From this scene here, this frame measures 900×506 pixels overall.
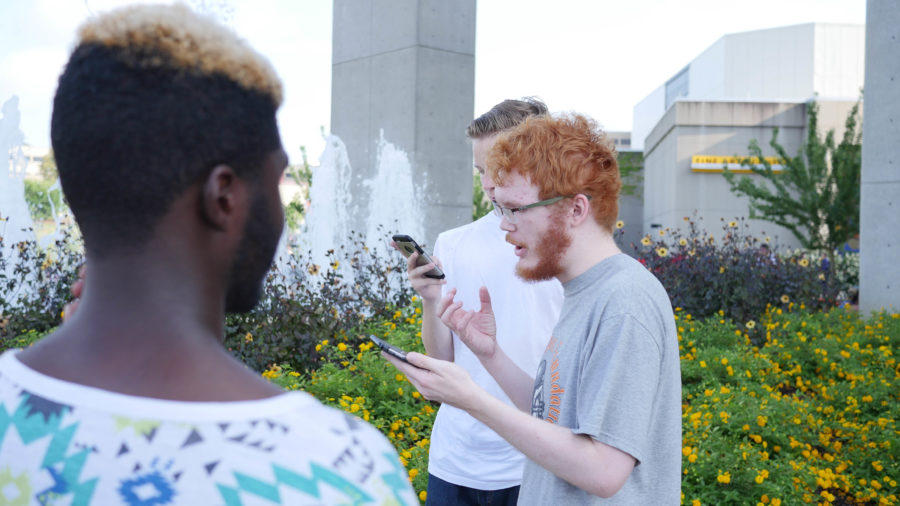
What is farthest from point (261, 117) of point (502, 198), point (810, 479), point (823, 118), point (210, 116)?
point (823, 118)

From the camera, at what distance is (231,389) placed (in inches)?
33.2

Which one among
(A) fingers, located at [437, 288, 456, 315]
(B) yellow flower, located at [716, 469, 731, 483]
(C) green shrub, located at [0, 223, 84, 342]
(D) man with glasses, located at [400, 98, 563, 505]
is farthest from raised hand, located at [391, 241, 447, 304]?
(C) green shrub, located at [0, 223, 84, 342]

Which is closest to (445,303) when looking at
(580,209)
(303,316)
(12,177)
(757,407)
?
(580,209)

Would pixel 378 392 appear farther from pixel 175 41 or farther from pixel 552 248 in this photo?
pixel 175 41

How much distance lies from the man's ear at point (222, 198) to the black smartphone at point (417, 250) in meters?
1.88

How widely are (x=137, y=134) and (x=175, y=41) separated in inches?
4.2

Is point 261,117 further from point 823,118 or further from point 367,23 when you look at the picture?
point 823,118

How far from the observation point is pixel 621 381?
1.68 m

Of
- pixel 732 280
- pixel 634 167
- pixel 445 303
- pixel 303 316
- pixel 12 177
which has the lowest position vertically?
pixel 303 316

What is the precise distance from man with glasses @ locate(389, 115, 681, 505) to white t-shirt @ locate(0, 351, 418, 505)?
Result: 93 cm

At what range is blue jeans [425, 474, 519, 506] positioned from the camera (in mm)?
2664

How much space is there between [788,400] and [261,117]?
543 cm

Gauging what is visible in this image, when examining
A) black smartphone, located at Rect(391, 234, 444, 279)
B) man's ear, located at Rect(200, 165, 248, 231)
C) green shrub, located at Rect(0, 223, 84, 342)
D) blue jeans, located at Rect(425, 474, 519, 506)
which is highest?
man's ear, located at Rect(200, 165, 248, 231)

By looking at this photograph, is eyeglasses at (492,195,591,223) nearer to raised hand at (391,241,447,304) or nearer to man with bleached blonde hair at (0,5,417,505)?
raised hand at (391,241,447,304)
